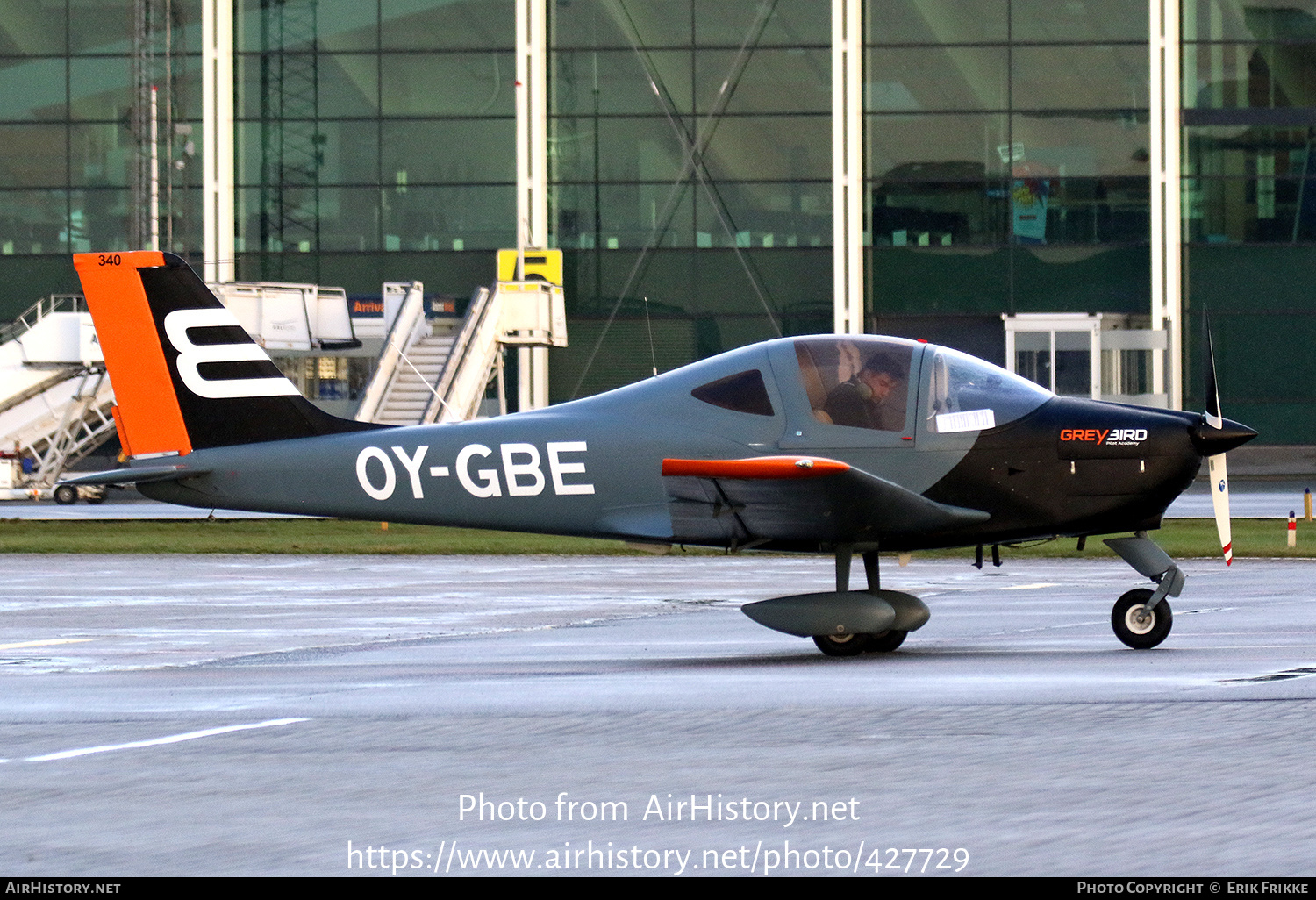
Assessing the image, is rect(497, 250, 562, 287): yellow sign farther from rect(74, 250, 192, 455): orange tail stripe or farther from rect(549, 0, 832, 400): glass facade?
rect(74, 250, 192, 455): orange tail stripe

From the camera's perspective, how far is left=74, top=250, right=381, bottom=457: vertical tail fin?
14.6 metres

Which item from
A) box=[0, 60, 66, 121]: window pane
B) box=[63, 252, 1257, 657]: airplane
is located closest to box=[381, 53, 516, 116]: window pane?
box=[0, 60, 66, 121]: window pane

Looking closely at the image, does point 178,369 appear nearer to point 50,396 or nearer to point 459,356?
point 459,356

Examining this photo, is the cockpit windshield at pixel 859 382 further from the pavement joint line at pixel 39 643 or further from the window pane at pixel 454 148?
the window pane at pixel 454 148

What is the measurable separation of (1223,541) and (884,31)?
40.4m

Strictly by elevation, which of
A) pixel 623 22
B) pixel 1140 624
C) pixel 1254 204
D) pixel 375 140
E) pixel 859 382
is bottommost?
pixel 1140 624

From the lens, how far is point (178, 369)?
14.8m

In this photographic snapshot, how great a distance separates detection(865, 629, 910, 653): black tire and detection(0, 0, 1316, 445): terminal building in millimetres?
39294

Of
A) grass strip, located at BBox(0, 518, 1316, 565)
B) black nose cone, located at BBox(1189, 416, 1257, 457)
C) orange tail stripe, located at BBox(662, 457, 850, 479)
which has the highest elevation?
Result: black nose cone, located at BBox(1189, 416, 1257, 457)

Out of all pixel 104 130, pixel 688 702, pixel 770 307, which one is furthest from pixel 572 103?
pixel 688 702

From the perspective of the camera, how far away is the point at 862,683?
11766mm

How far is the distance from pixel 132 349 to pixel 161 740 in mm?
5873

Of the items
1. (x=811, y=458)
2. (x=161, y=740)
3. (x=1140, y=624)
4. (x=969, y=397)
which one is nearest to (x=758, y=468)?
(x=811, y=458)
